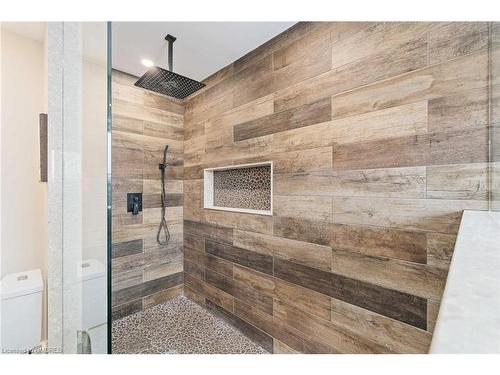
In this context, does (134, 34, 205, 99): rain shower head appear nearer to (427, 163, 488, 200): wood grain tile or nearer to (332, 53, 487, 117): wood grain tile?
(332, 53, 487, 117): wood grain tile

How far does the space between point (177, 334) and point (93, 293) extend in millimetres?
1544

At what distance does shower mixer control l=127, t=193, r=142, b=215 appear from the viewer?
7.33ft

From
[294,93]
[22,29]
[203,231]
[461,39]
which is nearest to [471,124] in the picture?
[461,39]

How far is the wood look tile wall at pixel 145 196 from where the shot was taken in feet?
7.06

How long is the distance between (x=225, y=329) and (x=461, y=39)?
8.32ft

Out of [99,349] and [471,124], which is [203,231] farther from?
[471,124]

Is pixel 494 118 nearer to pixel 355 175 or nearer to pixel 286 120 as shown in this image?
pixel 355 175

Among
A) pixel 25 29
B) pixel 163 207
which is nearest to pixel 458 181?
pixel 163 207

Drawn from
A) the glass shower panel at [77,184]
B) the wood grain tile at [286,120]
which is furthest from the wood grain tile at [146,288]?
the wood grain tile at [286,120]

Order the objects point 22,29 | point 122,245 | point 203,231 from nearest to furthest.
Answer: point 22,29 < point 122,245 < point 203,231

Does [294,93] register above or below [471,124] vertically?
above

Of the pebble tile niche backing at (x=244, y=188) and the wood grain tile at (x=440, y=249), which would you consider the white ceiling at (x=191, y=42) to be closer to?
the pebble tile niche backing at (x=244, y=188)

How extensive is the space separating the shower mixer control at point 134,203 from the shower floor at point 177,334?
1027mm

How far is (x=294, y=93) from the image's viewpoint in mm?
1633
